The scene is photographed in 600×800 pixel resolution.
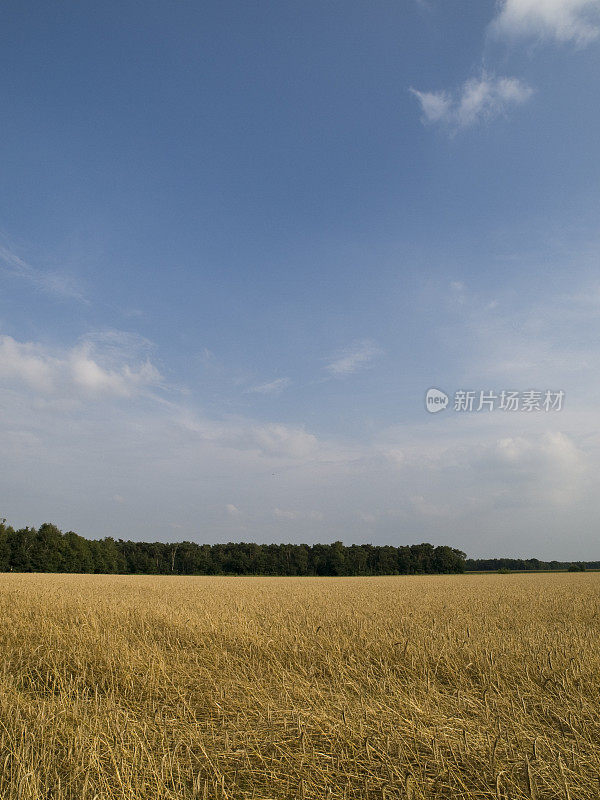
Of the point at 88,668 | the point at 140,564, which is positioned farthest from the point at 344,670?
the point at 140,564

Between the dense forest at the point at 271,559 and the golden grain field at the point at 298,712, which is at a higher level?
the golden grain field at the point at 298,712

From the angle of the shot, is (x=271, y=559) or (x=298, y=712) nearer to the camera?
(x=298, y=712)

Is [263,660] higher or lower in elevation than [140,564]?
higher

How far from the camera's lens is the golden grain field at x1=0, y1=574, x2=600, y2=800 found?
133 inches

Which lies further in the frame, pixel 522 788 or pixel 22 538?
pixel 22 538

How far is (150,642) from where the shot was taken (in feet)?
30.0

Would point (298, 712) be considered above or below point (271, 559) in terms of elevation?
above

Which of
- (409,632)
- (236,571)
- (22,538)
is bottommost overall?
(236,571)

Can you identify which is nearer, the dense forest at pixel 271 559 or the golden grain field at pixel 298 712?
the golden grain field at pixel 298 712

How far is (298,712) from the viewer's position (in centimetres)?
443

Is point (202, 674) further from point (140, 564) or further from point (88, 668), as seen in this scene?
point (140, 564)

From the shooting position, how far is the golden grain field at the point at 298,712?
3.38 m

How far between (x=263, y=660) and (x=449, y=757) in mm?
4611

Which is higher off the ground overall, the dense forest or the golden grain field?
the golden grain field
